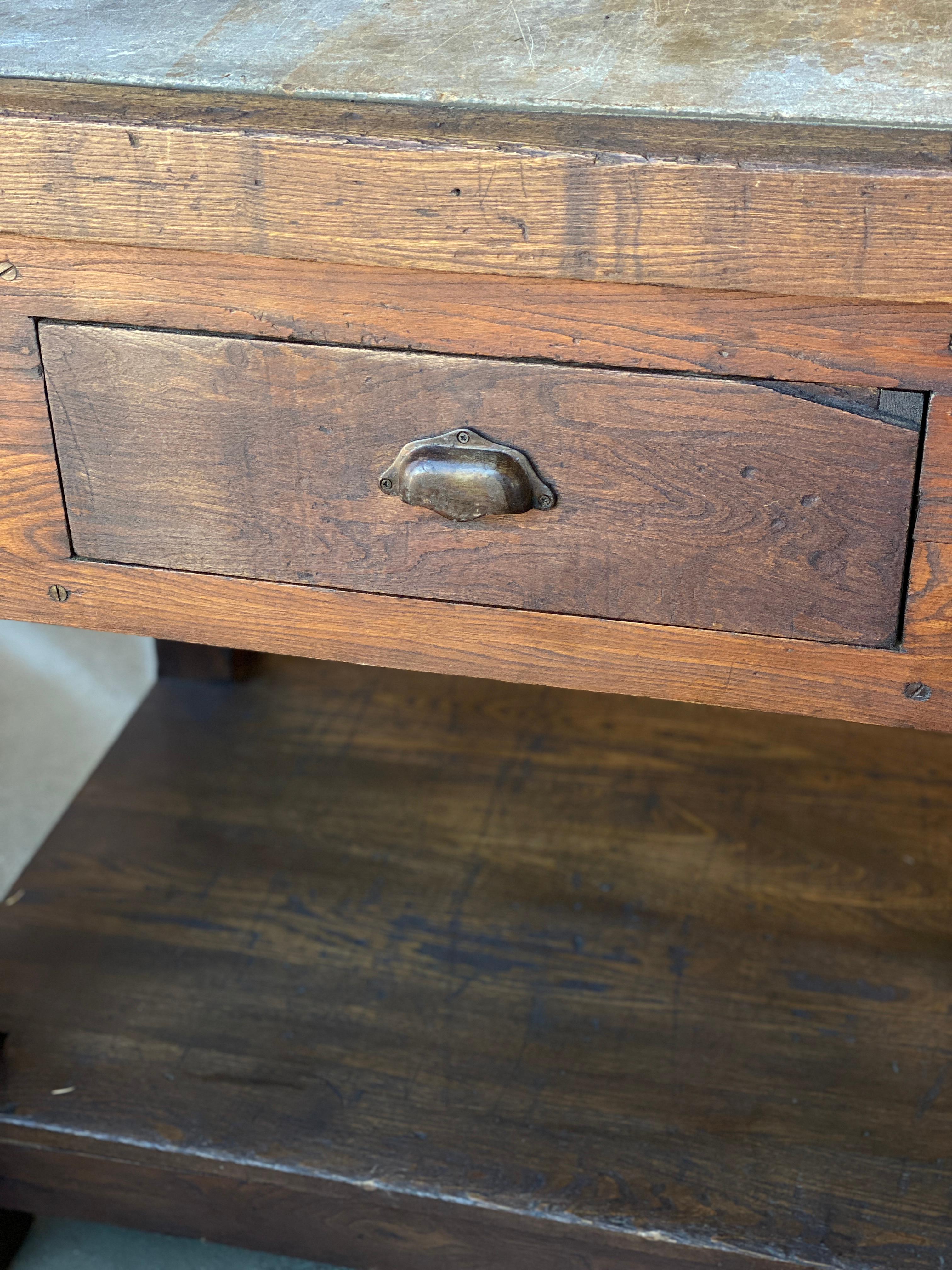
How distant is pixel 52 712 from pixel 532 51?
1.26 meters

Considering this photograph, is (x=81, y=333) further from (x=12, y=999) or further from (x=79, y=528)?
(x=12, y=999)

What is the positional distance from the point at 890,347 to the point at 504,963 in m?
0.63

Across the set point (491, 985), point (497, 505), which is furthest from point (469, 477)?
point (491, 985)

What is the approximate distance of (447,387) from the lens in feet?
2.02

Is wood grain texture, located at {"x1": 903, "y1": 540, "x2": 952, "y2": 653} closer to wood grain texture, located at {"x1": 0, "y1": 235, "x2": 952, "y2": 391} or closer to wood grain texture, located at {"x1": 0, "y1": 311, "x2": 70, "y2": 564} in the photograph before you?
wood grain texture, located at {"x1": 0, "y1": 235, "x2": 952, "y2": 391}

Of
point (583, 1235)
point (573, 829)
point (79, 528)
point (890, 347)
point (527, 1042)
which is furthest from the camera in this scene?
point (573, 829)

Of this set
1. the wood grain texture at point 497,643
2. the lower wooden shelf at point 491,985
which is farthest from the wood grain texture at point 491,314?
the lower wooden shelf at point 491,985

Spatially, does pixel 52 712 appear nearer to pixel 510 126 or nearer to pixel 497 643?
pixel 497 643

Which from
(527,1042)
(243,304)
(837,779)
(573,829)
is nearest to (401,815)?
(573,829)

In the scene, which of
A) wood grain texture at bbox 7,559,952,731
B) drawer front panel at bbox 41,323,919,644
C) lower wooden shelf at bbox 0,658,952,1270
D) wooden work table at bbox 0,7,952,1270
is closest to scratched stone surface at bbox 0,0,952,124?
wooden work table at bbox 0,7,952,1270

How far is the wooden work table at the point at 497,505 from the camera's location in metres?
0.57

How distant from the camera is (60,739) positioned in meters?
1.64

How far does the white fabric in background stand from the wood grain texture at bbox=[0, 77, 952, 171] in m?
0.92

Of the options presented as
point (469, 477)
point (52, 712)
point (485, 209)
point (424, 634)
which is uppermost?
point (485, 209)
